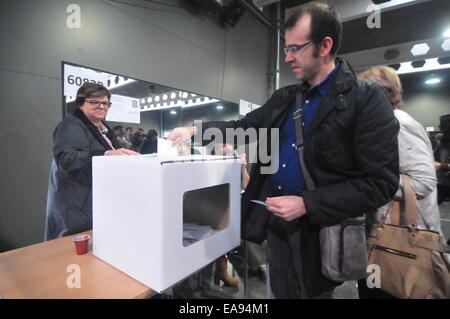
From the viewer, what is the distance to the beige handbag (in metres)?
0.85

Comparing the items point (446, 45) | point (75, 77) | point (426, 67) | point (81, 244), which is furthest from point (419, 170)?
point (426, 67)

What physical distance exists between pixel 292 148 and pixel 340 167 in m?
0.16

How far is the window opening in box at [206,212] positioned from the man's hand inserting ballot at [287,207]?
0.18m

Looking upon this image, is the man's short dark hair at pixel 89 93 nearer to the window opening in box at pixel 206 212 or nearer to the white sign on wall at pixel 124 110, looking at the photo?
the white sign on wall at pixel 124 110

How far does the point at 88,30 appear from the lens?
1.69m

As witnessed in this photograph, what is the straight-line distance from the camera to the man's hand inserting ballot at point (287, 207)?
2.13 ft

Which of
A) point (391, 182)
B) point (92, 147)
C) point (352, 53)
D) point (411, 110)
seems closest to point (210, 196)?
point (391, 182)

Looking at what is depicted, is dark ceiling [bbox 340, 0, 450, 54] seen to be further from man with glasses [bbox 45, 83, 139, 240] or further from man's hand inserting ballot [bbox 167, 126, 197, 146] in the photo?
man with glasses [bbox 45, 83, 139, 240]

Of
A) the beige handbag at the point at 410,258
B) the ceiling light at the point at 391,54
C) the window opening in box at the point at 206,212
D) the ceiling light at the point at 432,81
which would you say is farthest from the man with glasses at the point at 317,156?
the ceiling light at the point at 432,81

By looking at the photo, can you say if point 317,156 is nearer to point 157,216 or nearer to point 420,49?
point 157,216

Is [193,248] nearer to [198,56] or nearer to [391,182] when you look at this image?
[391,182]

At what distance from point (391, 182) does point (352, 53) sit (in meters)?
4.76

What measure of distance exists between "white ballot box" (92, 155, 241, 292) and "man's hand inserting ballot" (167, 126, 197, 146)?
13 centimetres

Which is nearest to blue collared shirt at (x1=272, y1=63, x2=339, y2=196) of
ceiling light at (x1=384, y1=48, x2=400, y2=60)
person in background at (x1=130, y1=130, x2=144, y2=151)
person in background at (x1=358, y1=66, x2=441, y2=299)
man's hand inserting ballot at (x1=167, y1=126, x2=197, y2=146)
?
man's hand inserting ballot at (x1=167, y1=126, x2=197, y2=146)
